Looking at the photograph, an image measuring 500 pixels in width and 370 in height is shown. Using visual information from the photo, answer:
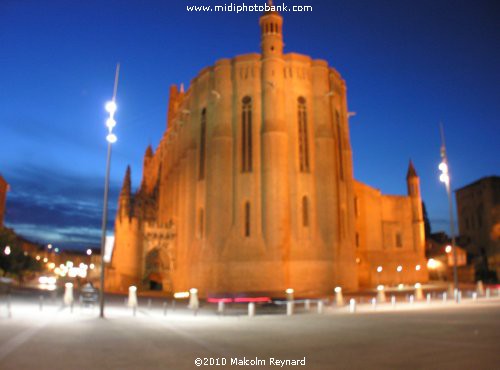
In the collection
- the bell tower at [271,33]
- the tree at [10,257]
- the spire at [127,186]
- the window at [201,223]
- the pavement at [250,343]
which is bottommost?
the pavement at [250,343]

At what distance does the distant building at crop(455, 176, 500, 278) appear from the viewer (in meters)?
65.1

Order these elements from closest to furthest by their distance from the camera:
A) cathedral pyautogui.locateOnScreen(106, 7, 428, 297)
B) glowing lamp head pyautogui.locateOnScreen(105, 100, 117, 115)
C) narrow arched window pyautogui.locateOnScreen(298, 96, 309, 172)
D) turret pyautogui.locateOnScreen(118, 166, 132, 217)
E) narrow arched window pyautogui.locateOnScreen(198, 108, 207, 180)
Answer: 1. glowing lamp head pyautogui.locateOnScreen(105, 100, 117, 115)
2. cathedral pyautogui.locateOnScreen(106, 7, 428, 297)
3. narrow arched window pyautogui.locateOnScreen(298, 96, 309, 172)
4. narrow arched window pyautogui.locateOnScreen(198, 108, 207, 180)
5. turret pyautogui.locateOnScreen(118, 166, 132, 217)

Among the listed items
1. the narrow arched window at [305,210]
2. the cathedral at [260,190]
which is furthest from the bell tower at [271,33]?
the narrow arched window at [305,210]

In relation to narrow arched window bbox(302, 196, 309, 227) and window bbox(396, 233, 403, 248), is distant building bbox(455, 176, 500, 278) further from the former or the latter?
narrow arched window bbox(302, 196, 309, 227)

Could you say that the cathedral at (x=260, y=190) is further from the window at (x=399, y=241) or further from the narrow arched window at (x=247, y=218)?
the window at (x=399, y=241)

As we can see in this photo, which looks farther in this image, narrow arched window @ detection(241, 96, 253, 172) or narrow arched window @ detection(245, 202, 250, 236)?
narrow arched window @ detection(241, 96, 253, 172)

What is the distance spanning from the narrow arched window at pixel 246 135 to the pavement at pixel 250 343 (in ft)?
77.8

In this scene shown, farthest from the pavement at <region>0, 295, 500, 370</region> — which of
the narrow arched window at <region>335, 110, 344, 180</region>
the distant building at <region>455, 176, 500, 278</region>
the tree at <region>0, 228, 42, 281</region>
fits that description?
the distant building at <region>455, 176, 500, 278</region>

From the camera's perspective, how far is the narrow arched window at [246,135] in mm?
39188

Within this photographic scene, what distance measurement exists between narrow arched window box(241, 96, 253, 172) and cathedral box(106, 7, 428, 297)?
0.31 ft

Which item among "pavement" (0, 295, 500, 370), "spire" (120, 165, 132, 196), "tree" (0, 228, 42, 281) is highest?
"spire" (120, 165, 132, 196)

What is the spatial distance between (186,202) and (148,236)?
6106mm

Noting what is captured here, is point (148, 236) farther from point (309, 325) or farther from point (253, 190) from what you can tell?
point (309, 325)

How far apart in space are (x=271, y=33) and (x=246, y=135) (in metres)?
10.2
